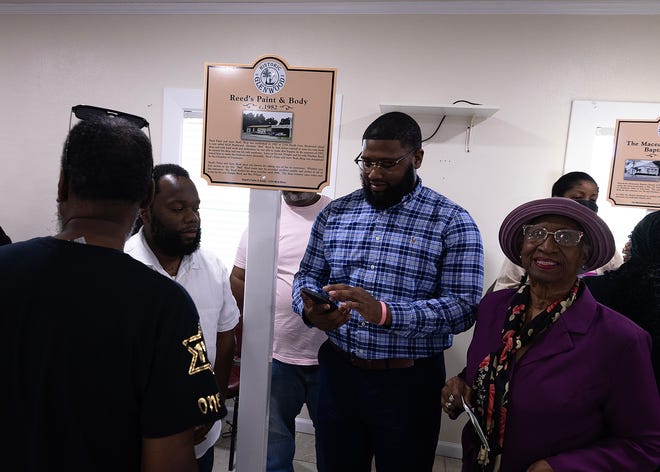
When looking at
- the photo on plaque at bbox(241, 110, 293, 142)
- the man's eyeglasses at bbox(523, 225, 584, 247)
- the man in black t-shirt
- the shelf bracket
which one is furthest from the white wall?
the man in black t-shirt

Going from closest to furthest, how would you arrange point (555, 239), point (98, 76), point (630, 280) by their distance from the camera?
point (555, 239)
point (630, 280)
point (98, 76)

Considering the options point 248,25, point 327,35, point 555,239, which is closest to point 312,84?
point 555,239

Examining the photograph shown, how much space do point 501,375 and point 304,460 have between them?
1.87 metres

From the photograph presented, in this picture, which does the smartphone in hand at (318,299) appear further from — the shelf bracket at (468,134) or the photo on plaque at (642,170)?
the shelf bracket at (468,134)

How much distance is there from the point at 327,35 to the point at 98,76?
5.23ft

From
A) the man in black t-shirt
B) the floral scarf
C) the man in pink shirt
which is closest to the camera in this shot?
the man in black t-shirt

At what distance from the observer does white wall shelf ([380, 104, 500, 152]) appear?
229cm

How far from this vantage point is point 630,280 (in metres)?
1.20

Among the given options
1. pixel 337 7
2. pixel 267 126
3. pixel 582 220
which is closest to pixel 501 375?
pixel 582 220

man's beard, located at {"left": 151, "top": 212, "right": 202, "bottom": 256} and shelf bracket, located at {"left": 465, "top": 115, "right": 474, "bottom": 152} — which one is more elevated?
shelf bracket, located at {"left": 465, "top": 115, "right": 474, "bottom": 152}

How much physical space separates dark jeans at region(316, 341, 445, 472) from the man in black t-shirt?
702mm

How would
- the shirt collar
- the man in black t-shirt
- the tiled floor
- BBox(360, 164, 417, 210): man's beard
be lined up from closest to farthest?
the man in black t-shirt, the shirt collar, BBox(360, 164, 417, 210): man's beard, the tiled floor

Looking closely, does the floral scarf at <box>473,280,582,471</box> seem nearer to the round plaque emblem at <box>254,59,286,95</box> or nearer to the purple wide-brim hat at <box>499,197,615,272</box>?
the purple wide-brim hat at <box>499,197,615,272</box>

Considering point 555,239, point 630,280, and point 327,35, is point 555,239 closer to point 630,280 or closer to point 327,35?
point 630,280
